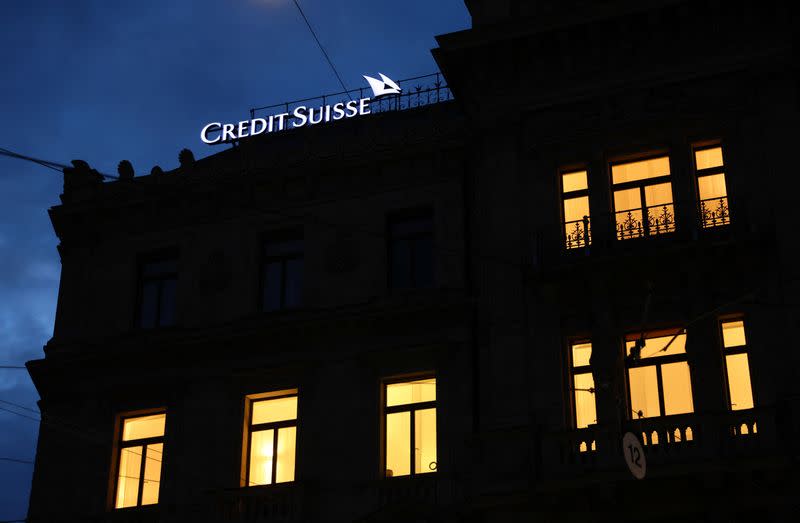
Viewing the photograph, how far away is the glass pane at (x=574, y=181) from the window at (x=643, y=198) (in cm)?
74

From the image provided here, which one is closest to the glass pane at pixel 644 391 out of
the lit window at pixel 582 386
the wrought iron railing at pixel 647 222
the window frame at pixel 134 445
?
the lit window at pixel 582 386

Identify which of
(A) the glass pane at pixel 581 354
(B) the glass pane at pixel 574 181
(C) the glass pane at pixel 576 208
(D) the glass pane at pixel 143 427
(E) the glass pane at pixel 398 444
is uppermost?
(B) the glass pane at pixel 574 181

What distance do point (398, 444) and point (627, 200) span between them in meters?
8.24

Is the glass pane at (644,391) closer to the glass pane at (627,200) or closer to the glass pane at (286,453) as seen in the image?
the glass pane at (627,200)

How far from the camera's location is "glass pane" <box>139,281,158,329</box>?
33.6 meters

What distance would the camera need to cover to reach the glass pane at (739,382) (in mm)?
26750

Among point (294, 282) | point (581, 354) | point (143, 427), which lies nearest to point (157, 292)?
point (143, 427)

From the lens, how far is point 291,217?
108 ft

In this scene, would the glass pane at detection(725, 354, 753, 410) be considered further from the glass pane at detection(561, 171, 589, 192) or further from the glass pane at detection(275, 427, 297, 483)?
the glass pane at detection(275, 427, 297, 483)

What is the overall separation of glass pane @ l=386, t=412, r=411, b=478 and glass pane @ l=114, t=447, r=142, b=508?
6.90 metres

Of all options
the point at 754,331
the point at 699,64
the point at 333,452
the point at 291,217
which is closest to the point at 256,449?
the point at 333,452

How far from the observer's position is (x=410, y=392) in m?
29.8

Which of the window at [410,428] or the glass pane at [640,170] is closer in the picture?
the window at [410,428]

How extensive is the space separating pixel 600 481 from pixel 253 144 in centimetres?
1616
